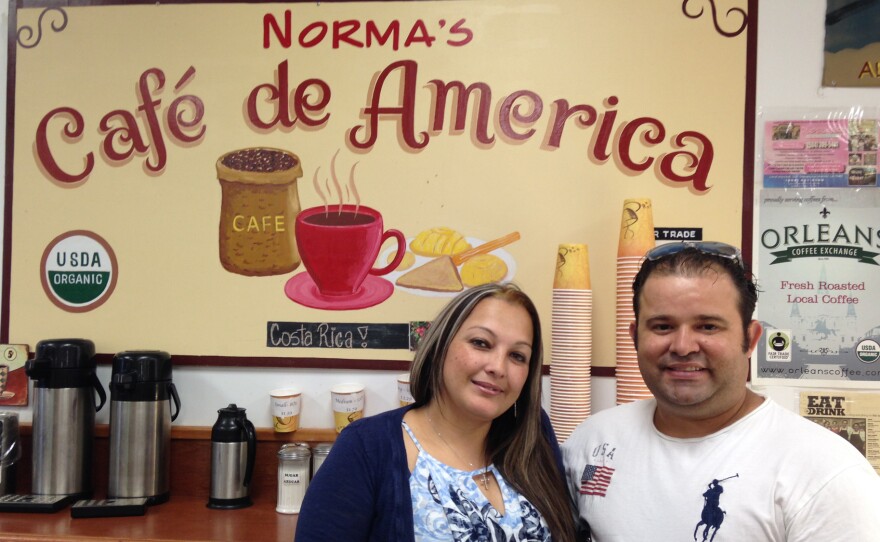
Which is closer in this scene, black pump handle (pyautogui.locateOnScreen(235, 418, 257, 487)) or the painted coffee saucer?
black pump handle (pyautogui.locateOnScreen(235, 418, 257, 487))

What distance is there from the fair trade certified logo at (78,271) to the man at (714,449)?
1.94 m

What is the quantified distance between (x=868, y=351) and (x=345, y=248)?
6.01 ft

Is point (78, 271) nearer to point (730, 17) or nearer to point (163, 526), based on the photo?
point (163, 526)

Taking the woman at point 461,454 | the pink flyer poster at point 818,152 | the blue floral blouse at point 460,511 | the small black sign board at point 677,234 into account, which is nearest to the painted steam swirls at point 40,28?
the woman at point 461,454

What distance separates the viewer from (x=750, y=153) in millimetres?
A: 2402

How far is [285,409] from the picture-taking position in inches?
95.3

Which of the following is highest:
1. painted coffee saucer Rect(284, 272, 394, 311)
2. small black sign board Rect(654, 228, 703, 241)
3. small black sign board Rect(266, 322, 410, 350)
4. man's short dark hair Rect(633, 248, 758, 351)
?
small black sign board Rect(654, 228, 703, 241)

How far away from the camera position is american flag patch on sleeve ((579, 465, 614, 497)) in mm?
1560

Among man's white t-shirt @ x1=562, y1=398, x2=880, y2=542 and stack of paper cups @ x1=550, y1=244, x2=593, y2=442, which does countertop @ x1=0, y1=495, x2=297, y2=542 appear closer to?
stack of paper cups @ x1=550, y1=244, x2=593, y2=442

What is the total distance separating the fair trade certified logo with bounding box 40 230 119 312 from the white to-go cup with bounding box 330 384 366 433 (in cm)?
94

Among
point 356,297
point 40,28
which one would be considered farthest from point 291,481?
point 40,28

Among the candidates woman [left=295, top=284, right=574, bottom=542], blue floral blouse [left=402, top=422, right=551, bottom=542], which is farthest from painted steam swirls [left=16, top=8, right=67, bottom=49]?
blue floral blouse [left=402, top=422, right=551, bottom=542]

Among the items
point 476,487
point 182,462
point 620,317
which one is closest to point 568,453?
point 476,487

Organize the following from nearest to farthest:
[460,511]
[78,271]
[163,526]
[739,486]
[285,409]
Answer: [739,486], [460,511], [163,526], [285,409], [78,271]
